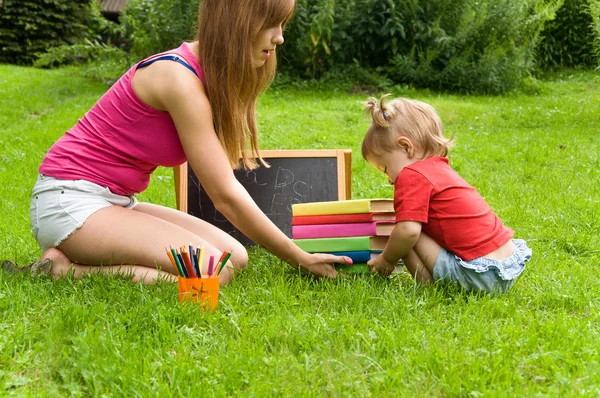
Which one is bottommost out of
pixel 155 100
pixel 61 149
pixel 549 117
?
pixel 549 117

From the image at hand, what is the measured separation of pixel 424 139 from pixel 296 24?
8.73 meters

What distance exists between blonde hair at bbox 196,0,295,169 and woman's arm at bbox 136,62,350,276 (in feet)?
0.27

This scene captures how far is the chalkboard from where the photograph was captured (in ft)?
14.9

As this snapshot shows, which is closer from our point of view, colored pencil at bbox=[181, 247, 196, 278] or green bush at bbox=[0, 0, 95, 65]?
colored pencil at bbox=[181, 247, 196, 278]

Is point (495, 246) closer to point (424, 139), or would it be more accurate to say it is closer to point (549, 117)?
point (424, 139)

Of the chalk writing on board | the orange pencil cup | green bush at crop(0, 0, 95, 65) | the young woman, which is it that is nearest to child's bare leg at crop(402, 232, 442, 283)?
the young woman

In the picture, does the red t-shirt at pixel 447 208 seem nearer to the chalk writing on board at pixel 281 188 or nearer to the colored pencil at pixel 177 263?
the colored pencil at pixel 177 263

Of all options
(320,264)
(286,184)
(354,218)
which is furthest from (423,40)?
(320,264)

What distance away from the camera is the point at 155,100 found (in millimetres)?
3244

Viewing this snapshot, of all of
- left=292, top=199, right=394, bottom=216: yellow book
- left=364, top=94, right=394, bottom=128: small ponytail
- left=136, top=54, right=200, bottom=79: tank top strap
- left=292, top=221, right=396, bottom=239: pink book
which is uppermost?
left=136, top=54, right=200, bottom=79: tank top strap

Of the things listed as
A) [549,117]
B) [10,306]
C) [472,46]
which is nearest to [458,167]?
[549,117]

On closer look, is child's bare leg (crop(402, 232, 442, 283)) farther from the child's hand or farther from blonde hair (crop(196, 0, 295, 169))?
blonde hair (crop(196, 0, 295, 169))

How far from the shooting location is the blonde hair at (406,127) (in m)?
3.36

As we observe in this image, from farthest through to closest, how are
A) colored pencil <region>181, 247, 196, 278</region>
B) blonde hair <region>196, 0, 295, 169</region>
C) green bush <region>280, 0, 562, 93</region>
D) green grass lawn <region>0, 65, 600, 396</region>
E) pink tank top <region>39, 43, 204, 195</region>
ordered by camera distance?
green bush <region>280, 0, 562, 93</region>
pink tank top <region>39, 43, 204, 195</region>
blonde hair <region>196, 0, 295, 169</region>
colored pencil <region>181, 247, 196, 278</region>
green grass lawn <region>0, 65, 600, 396</region>
